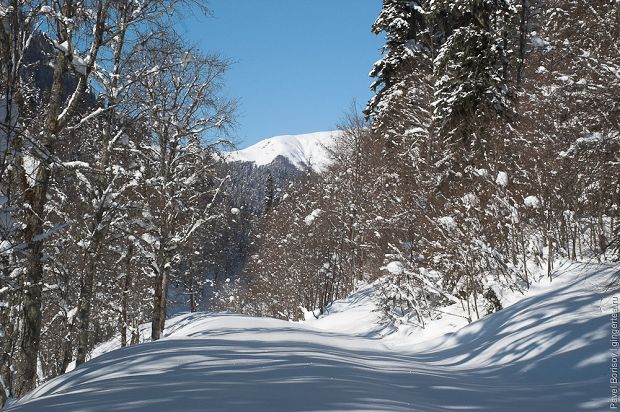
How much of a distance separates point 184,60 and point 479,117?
8759 mm

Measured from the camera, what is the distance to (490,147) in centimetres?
1170

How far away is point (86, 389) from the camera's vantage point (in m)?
4.06

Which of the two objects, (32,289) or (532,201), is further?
(532,201)

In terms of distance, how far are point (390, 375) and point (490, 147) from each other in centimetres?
797

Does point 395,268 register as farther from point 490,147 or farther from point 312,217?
point 312,217

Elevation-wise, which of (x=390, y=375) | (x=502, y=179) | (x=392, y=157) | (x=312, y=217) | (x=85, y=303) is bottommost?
(x=390, y=375)

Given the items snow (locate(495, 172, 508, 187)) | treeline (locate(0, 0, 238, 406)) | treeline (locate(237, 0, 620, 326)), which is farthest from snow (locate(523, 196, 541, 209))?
treeline (locate(0, 0, 238, 406))

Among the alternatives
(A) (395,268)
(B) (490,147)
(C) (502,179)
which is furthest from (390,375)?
(B) (490,147)

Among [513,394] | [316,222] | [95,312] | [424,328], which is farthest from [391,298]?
[316,222]

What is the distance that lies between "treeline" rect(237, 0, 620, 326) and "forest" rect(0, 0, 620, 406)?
0.23 feet

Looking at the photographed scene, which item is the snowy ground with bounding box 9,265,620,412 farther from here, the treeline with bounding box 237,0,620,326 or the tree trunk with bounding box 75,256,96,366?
the tree trunk with bounding box 75,256,96,366

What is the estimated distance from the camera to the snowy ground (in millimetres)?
3480

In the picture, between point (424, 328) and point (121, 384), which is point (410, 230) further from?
point (121, 384)

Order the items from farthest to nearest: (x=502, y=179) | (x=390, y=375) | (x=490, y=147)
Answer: (x=490, y=147) < (x=502, y=179) < (x=390, y=375)
